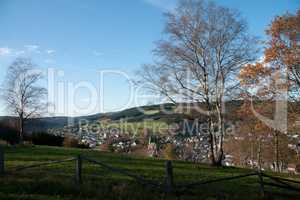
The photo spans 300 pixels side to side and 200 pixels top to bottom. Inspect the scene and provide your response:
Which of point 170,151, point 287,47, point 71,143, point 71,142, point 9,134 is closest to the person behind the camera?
point 287,47

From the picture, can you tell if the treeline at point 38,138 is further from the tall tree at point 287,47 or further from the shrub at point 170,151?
the tall tree at point 287,47

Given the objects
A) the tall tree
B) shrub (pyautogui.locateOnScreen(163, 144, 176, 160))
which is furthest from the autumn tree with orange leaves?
shrub (pyautogui.locateOnScreen(163, 144, 176, 160))

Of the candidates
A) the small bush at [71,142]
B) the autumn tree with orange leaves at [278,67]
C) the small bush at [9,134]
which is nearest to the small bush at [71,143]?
the small bush at [71,142]

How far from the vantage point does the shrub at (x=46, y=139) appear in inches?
1791

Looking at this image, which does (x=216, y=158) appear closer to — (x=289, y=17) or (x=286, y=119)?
(x=286, y=119)

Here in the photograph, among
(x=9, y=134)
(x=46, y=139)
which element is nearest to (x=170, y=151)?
(x=46, y=139)

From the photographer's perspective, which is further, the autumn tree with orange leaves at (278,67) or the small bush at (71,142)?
the small bush at (71,142)

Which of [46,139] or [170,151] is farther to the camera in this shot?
[170,151]

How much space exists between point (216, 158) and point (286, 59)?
27.2 feet

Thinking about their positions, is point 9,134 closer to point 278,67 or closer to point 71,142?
point 71,142

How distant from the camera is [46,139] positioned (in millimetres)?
46250

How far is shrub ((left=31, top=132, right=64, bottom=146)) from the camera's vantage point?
4550 centimetres

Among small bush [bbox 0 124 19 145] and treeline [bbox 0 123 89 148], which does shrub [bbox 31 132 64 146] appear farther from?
small bush [bbox 0 124 19 145]

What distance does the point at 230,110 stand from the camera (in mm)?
24406
